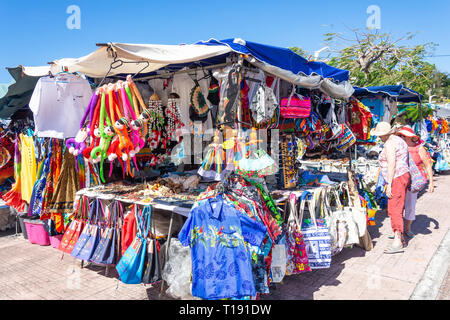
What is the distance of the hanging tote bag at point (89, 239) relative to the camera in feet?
12.6

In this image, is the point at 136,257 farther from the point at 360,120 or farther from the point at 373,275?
the point at 360,120

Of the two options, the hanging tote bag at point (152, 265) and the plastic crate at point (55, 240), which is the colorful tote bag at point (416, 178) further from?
the plastic crate at point (55, 240)

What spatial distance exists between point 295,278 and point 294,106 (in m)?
2.27

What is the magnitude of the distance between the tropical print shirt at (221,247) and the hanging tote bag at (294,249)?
0.87 metres

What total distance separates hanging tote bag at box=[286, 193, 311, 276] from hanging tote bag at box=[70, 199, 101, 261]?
2.32m

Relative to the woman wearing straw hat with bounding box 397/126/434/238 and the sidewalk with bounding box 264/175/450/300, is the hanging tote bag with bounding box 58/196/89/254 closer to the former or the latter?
the sidewalk with bounding box 264/175/450/300

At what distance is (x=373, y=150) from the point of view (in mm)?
8797

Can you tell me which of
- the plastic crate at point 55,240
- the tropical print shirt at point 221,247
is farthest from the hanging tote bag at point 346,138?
the plastic crate at point 55,240

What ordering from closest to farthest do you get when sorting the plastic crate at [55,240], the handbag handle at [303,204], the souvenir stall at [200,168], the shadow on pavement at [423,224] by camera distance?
the souvenir stall at [200,168]
the handbag handle at [303,204]
the plastic crate at [55,240]
the shadow on pavement at [423,224]

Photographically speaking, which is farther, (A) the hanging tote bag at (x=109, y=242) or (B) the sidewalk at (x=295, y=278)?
(A) the hanging tote bag at (x=109, y=242)

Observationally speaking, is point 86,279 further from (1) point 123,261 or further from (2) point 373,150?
(2) point 373,150

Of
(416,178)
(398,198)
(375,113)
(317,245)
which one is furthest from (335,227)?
(375,113)

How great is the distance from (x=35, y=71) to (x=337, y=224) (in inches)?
185
